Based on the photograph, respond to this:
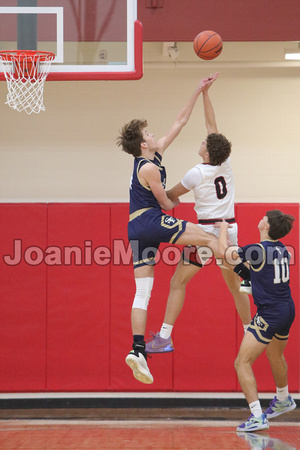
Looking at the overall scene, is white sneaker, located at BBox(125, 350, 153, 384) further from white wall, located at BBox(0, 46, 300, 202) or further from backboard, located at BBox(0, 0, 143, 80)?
white wall, located at BBox(0, 46, 300, 202)

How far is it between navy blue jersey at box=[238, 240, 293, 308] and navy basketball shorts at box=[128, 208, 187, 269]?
2.96ft

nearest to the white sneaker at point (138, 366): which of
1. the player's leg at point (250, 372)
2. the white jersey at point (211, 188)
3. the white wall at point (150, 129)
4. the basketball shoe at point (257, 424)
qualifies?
the player's leg at point (250, 372)

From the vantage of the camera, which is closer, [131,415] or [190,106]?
[190,106]

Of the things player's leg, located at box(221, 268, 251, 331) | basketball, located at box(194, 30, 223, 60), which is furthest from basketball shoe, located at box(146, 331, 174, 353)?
basketball, located at box(194, 30, 223, 60)

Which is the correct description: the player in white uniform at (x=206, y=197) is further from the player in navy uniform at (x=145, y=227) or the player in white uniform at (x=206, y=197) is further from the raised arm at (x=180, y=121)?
the player in navy uniform at (x=145, y=227)

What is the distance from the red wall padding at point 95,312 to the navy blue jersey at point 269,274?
8.25 feet

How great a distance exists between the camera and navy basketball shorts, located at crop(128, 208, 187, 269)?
6742mm

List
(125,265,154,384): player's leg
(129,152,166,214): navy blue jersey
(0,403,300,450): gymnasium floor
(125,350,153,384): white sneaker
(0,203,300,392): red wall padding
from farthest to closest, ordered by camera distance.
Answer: (0,203,300,392): red wall padding, (0,403,300,450): gymnasium floor, (129,152,166,214): navy blue jersey, (125,265,154,384): player's leg, (125,350,153,384): white sneaker

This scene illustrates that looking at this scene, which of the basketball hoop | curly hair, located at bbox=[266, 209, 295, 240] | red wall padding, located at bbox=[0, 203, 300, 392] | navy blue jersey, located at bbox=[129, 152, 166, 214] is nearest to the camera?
navy blue jersey, located at bbox=[129, 152, 166, 214]

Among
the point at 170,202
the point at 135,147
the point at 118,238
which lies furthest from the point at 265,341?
the point at 118,238

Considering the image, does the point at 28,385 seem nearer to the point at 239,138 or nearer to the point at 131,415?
the point at 131,415

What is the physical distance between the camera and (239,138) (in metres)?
10.0

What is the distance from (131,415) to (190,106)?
459 cm

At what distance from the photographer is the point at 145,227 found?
6.75 meters
